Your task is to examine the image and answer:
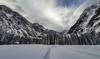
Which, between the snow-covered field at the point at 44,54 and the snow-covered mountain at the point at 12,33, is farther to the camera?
the snow-covered mountain at the point at 12,33

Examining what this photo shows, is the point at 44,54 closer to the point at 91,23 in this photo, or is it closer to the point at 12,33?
the point at 91,23

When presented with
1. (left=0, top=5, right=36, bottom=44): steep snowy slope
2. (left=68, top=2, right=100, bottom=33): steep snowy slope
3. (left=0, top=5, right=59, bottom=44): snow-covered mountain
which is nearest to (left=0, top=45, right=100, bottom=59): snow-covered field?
(left=0, top=5, right=59, bottom=44): snow-covered mountain

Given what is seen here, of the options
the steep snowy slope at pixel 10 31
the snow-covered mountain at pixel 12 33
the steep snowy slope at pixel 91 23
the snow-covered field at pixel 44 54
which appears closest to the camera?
the snow-covered field at pixel 44 54

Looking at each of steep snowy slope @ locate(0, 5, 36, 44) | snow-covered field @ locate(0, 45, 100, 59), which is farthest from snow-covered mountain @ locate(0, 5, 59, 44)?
snow-covered field @ locate(0, 45, 100, 59)

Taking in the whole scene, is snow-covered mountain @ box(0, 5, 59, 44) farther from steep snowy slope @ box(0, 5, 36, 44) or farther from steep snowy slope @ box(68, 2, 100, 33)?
steep snowy slope @ box(68, 2, 100, 33)

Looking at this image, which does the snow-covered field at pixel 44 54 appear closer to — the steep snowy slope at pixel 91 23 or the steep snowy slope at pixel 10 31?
the steep snowy slope at pixel 10 31

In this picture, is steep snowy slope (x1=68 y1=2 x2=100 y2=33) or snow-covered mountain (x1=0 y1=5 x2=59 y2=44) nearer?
snow-covered mountain (x1=0 y1=5 x2=59 y2=44)

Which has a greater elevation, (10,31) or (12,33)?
(10,31)

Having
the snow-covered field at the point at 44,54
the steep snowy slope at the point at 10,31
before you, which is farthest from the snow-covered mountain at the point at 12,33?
the snow-covered field at the point at 44,54

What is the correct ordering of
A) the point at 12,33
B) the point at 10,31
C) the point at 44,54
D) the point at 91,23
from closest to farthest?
the point at 44,54 → the point at 91,23 → the point at 12,33 → the point at 10,31

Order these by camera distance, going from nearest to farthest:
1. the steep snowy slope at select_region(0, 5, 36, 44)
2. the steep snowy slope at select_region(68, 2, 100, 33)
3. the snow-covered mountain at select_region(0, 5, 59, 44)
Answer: the snow-covered mountain at select_region(0, 5, 59, 44) → the steep snowy slope at select_region(68, 2, 100, 33) → the steep snowy slope at select_region(0, 5, 36, 44)

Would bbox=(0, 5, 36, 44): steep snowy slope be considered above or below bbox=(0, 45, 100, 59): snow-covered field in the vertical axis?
above

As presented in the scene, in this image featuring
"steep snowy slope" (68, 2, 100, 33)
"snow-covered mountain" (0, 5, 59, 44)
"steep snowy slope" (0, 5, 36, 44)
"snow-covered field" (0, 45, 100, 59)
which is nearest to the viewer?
"snow-covered field" (0, 45, 100, 59)

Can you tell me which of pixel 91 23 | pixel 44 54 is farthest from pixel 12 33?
pixel 44 54
